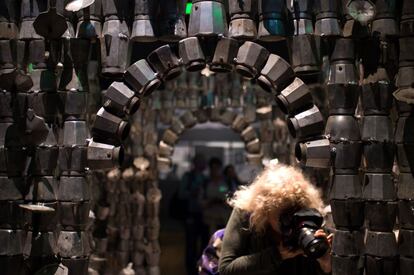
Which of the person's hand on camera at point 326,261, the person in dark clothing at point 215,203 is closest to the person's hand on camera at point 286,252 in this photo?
the person's hand on camera at point 326,261

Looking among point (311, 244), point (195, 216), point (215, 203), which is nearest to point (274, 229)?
point (311, 244)

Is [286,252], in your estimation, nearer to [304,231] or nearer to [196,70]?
[304,231]

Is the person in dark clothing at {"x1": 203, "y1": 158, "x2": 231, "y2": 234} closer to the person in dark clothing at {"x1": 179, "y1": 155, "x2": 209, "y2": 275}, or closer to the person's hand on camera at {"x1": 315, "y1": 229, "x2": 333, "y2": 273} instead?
the person in dark clothing at {"x1": 179, "y1": 155, "x2": 209, "y2": 275}

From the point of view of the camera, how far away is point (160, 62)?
225 cm

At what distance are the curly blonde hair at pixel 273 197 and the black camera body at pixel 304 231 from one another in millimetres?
38

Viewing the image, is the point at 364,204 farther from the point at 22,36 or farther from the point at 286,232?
the point at 22,36

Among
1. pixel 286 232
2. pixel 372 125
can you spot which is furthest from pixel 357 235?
pixel 372 125

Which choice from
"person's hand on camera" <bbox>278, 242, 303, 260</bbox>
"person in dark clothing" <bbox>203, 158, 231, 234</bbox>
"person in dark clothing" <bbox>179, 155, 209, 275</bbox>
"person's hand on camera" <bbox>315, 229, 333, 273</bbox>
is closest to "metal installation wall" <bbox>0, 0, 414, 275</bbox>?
"person's hand on camera" <bbox>315, 229, 333, 273</bbox>

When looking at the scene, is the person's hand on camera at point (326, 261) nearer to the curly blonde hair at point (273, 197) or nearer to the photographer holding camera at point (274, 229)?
the photographer holding camera at point (274, 229)

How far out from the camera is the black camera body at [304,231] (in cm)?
206

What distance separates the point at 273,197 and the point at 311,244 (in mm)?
230

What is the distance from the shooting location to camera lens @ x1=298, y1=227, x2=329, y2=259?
2051 mm

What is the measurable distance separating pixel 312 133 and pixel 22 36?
3.88 feet

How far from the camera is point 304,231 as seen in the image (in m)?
2.09
